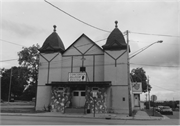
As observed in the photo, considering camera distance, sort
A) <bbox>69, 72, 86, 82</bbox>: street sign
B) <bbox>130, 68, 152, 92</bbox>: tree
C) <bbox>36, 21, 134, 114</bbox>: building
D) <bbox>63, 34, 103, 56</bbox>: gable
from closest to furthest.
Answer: <bbox>36, 21, 134, 114</bbox>: building
<bbox>69, 72, 86, 82</bbox>: street sign
<bbox>63, 34, 103, 56</bbox>: gable
<bbox>130, 68, 152, 92</bbox>: tree

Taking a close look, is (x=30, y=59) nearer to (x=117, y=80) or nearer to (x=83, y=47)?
(x=83, y=47)

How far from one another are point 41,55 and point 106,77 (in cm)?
966

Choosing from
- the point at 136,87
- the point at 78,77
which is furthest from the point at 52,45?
the point at 136,87

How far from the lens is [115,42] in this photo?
24312 millimetres

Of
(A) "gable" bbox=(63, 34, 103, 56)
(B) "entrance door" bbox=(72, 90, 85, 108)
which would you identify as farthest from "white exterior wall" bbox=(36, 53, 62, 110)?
(B) "entrance door" bbox=(72, 90, 85, 108)

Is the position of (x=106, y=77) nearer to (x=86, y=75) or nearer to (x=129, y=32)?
(x=86, y=75)

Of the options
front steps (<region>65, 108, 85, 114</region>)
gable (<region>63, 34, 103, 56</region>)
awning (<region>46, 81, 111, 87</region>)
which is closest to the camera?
front steps (<region>65, 108, 85, 114</region>)

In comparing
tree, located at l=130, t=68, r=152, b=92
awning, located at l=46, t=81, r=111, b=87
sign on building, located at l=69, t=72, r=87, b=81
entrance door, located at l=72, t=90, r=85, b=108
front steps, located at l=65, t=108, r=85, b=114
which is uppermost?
tree, located at l=130, t=68, r=152, b=92

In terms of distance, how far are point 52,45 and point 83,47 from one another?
4296 mm

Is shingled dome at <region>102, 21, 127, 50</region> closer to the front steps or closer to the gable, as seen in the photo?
the gable

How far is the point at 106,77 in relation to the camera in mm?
23844

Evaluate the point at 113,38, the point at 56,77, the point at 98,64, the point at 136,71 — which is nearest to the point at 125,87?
the point at 98,64

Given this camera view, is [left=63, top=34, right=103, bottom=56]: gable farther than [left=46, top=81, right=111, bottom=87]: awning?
Yes

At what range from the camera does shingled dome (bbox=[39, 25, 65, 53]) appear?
2633cm
